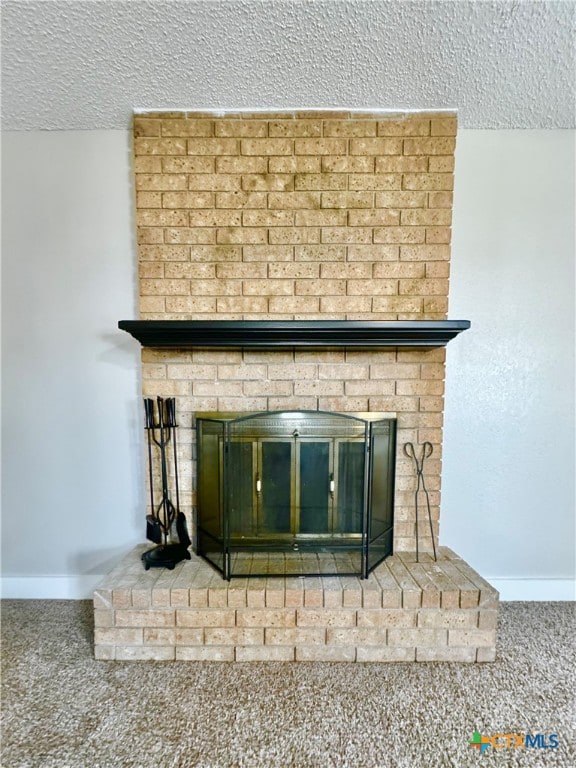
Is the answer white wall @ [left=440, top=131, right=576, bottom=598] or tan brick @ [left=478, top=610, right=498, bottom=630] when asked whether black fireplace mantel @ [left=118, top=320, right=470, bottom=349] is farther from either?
tan brick @ [left=478, top=610, right=498, bottom=630]

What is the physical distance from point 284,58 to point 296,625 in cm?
229

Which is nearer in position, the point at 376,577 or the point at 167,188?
the point at 376,577

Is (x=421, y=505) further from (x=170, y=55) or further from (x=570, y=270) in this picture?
(x=170, y=55)

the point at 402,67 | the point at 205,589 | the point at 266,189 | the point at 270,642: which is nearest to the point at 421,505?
the point at 270,642

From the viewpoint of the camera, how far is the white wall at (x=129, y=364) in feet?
5.77

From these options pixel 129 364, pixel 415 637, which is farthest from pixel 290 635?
pixel 129 364

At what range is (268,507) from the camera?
165cm

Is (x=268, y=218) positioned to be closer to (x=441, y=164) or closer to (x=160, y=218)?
(x=160, y=218)

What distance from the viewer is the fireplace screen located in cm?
162

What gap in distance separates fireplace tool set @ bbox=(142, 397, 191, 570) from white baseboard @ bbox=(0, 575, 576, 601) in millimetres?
537

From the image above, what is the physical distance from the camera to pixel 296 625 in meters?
1.41

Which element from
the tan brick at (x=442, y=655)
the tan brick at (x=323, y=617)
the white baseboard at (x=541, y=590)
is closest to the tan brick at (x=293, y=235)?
the tan brick at (x=323, y=617)

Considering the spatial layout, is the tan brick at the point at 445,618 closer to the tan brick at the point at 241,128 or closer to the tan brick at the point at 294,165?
the tan brick at the point at 294,165

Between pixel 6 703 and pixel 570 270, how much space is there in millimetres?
3091
